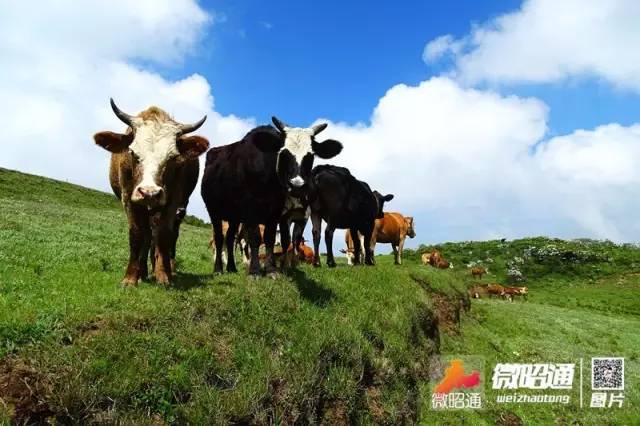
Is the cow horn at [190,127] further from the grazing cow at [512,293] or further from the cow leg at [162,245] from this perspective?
the grazing cow at [512,293]

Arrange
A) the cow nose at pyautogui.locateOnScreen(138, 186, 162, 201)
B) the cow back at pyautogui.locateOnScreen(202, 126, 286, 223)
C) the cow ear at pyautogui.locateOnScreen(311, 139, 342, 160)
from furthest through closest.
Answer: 1. the cow ear at pyautogui.locateOnScreen(311, 139, 342, 160)
2. the cow back at pyautogui.locateOnScreen(202, 126, 286, 223)
3. the cow nose at pyautogui.locateOnScreen(138, 186, 162, 201)

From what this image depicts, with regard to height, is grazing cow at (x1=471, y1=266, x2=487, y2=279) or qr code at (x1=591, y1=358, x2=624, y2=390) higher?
grazing cow at (x1=471, y1=266, x2=487, y2=279)

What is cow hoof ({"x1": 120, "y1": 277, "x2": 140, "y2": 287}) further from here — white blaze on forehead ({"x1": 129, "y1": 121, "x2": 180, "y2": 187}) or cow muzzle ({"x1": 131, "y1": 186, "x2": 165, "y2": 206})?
white blaze on forehead ({"x1": 129, "y1": 121, "x2": 180, "y2": 187})

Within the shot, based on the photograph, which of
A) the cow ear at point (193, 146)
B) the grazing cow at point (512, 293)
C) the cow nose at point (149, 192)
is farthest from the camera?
the grazing cow at point (512, 293)

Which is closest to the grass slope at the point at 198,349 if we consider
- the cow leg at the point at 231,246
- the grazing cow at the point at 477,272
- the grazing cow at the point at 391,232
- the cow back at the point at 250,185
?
the cow back at the point at 250,185

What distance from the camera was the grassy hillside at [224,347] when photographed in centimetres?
579

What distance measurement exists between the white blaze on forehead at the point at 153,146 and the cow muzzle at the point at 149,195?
0.86 ft

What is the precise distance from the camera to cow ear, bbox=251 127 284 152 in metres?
10.9

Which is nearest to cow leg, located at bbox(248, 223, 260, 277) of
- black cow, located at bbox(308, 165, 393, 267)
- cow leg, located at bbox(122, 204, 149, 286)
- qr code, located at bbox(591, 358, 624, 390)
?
cow leg, located at bbox(122, 204, 149, 286)

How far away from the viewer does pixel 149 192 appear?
314 inches

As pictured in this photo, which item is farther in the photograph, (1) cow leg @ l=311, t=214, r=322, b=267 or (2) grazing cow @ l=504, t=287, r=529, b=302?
(2) grazing cow @ l=504, t=287, r=529, b=302

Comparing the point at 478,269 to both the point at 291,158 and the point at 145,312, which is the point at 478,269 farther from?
the point at 145,312

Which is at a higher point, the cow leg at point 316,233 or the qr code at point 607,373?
the cow leg at point 316,233

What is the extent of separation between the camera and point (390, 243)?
29016 millimetres
